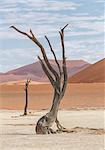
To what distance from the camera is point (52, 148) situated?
13.3 meters

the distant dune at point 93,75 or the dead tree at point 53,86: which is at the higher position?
the dead tree at point 53,86

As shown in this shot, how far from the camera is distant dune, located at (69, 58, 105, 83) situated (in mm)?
112012

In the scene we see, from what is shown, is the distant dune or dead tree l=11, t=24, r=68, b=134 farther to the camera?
the distant dune

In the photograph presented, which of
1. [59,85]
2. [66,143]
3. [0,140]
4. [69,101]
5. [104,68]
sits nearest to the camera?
[66,143]

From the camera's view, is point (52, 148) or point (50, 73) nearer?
point (52, 148)

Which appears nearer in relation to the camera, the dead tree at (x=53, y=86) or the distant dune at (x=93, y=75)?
the dead tree at (x=53, y=86)

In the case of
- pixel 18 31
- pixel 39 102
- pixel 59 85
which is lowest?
pixel 39 102

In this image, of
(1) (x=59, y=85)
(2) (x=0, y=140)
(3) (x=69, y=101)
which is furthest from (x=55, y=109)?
(3) (x=69, y=101)

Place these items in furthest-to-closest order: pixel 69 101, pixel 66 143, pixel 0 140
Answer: pixel 69 101 < pixel 0 140 < pixel 66 143

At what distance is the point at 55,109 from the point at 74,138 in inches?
108

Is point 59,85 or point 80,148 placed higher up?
point 59,85

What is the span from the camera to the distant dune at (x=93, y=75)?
112m

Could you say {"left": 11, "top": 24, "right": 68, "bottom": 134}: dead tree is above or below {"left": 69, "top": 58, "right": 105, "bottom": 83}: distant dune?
above

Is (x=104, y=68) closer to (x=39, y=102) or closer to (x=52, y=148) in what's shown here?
(x=39, y=102)
